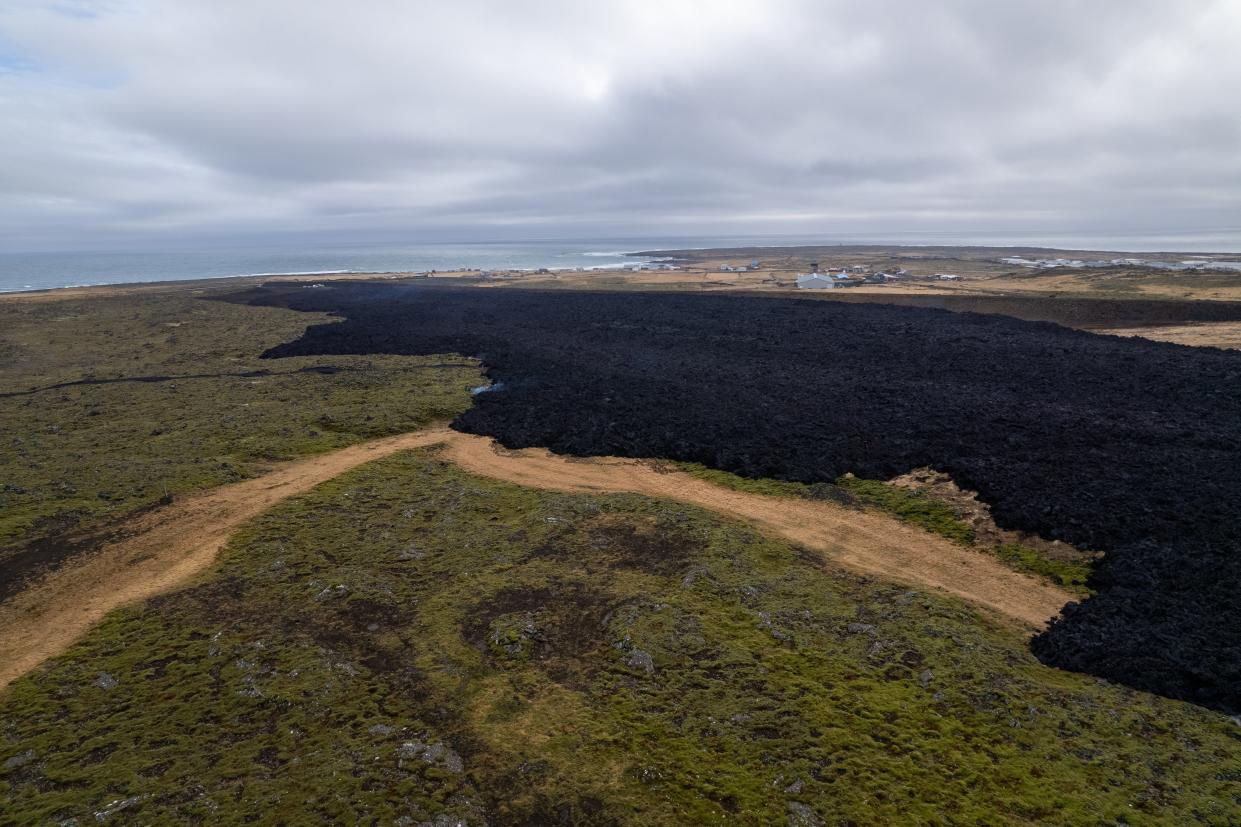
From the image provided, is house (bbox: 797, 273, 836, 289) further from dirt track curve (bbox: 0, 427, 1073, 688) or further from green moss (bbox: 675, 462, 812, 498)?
dirt track curve (bbox: 0, 427, 1073, 688)

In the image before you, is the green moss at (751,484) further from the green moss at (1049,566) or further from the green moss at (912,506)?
the green moss at (1049,566)

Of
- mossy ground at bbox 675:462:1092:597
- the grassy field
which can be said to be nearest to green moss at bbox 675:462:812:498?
mossy ground at bbox 675:462:1092:597

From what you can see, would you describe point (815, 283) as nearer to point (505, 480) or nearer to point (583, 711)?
point (505, 480)

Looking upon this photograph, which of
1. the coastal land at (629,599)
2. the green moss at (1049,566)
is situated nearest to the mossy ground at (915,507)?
the green moss at (1049,566)

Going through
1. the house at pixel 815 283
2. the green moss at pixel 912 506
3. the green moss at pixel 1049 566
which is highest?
the house at pixel 815 283

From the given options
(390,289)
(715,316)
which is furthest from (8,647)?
(390,289)

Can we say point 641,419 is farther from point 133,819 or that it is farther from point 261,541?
point 133,819
